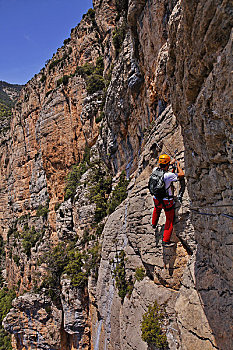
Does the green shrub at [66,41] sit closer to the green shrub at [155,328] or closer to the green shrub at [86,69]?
the green shrub at [86,69]

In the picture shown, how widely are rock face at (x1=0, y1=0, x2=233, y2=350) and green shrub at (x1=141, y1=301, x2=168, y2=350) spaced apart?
0.16 metres

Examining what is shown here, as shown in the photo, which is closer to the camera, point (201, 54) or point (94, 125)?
point (201, 54)

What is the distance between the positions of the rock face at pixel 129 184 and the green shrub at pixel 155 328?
16cm

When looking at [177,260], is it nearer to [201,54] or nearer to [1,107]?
[201,54]

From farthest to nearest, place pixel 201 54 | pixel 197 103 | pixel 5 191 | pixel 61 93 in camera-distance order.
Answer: pixel 5 191 → pixel 61 93 → pixel 197 103 → pixel 201 54

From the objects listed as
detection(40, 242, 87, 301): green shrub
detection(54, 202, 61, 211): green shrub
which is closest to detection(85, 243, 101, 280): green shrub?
detection(40, 242, 87, 301): green shrub

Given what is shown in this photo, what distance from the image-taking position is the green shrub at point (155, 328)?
5.37 metres

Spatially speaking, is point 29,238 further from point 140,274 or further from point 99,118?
point 140,274

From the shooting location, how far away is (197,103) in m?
3.04

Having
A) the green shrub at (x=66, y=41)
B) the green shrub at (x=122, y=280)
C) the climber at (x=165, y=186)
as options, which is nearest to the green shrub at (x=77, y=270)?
the green shrub at (x=122, y=280)

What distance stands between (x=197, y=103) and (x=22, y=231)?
3350 centimetres

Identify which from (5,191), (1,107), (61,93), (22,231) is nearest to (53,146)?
(61,93)

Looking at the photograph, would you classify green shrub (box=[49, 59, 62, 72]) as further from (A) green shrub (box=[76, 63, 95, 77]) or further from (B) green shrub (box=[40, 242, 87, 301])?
(B) green shrub (box=[40, 242, 87, 301])

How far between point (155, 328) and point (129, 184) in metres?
8.13
